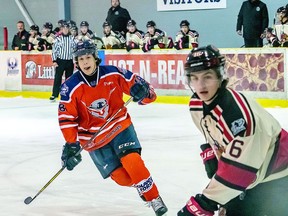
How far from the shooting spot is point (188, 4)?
45.9 ft

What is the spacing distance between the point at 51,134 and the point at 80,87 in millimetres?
3835

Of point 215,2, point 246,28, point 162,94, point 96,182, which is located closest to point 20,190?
point 96,182

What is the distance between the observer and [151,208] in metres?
4.26

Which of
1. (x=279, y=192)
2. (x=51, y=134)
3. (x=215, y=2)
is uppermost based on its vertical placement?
(x=215, y=2)

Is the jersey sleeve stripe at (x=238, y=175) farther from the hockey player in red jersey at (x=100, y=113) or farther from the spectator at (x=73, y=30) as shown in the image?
the spectator at (x=73, y=30)

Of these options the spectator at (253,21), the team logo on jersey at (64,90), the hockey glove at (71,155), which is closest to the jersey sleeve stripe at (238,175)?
the hockey glove at (71,155)

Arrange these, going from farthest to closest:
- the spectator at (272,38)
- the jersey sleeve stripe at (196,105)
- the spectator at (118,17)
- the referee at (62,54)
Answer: the spectator at (118,17)
the referee at (62,54)
the spectator at (272,38)
the jersey sleeve stripe at (196,105)

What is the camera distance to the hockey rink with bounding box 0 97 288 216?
14.5 feet

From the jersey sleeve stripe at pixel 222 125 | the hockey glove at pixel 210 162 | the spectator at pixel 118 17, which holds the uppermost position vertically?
the spectator at pixel 118 17

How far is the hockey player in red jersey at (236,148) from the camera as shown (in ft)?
6.94

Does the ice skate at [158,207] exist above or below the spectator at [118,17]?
below

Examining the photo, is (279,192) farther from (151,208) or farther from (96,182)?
(96,182)

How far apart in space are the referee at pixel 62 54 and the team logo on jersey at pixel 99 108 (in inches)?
294

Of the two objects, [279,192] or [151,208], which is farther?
[151,208]
